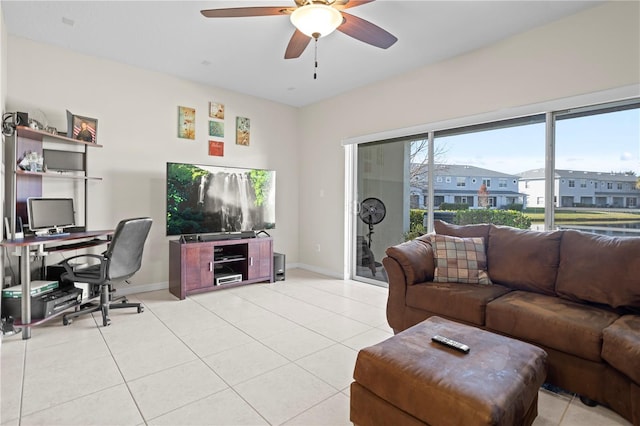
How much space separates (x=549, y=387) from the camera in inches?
78.6

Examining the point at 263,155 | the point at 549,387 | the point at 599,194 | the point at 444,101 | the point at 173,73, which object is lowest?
the point at 549,387

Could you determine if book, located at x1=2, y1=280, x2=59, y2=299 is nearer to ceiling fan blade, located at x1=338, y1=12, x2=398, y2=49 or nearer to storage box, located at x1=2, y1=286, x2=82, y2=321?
storage box, located at x1=2, y1=286, x2=82, y2=321

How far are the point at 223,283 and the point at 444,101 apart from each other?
Answer: 3.31 meters

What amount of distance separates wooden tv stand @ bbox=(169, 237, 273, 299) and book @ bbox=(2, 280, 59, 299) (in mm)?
1099

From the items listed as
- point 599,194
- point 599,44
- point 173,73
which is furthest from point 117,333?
point 599,44

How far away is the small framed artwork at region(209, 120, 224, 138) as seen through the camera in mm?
4430

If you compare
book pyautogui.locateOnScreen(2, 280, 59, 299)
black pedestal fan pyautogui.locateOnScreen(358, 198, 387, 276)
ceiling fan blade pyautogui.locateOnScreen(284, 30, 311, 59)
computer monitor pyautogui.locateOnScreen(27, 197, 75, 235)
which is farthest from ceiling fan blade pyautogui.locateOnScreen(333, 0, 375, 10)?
book pyautogui.locateOnScreen(2, 280, 59, 299)

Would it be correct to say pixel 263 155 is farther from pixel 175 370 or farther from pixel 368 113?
pixel 175 370

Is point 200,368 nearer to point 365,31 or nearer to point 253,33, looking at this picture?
point 365,31

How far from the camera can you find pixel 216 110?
4.47 metres

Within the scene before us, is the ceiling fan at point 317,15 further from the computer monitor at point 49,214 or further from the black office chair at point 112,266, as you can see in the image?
the computer monitor at point 49,214

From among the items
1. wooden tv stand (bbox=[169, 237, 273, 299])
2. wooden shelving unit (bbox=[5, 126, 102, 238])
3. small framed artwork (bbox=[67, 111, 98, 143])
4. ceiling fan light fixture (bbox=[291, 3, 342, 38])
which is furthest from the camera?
wooden tv stand (bbox=[169, 237, 273, 299])

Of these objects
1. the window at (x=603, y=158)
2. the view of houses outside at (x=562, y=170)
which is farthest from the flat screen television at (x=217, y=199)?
the window at (x=603, y=158)

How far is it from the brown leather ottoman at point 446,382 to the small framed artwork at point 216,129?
3724mm
